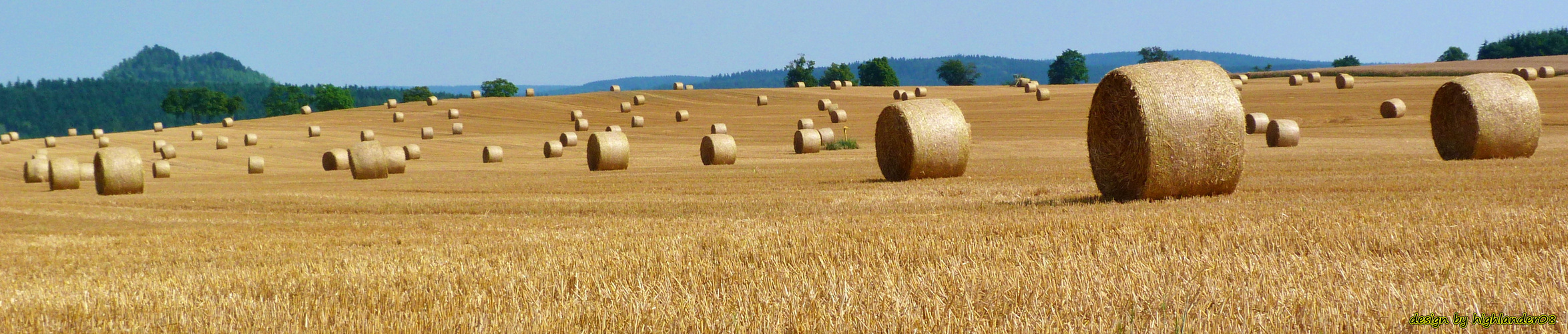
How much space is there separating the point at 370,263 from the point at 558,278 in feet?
5.87

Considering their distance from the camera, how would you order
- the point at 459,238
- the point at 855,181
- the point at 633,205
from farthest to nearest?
the point at 855,181, the point at 633,205, the point at 459,238

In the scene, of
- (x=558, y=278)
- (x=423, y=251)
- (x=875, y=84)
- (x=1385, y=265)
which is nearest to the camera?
(x=1385, y=265)

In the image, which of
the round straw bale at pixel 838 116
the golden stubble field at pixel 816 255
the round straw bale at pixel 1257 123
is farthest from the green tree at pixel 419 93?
the golden stubble field at pixel 816 255

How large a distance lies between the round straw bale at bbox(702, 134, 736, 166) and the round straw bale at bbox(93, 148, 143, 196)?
12.7 metres

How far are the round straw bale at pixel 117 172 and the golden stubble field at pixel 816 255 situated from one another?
3.27 m

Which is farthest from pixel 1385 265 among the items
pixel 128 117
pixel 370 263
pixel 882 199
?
pixel 128 117

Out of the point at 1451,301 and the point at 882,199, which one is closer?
the point at 1451,301

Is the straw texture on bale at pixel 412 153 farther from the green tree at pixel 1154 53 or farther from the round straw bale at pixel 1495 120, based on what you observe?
the green tree at pixel 1154 53

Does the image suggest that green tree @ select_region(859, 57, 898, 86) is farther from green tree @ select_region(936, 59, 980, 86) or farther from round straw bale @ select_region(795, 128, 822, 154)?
round straw bale @ select_region(795, 128, 822, 154)

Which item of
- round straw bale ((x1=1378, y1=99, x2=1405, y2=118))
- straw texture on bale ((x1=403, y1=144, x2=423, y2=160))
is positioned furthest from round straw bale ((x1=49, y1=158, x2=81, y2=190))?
round straw bale ((x1=1378, y1=99, x2=1405, y2=118))

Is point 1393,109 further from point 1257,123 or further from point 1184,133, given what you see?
point 1184,133

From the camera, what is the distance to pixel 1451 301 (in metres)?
4.02

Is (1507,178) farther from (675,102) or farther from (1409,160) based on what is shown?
(675,102)

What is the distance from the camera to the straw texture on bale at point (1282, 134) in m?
28.7
